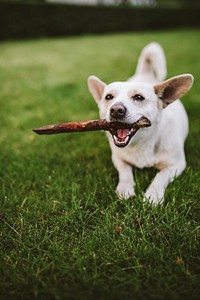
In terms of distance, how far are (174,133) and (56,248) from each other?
60.9 inches

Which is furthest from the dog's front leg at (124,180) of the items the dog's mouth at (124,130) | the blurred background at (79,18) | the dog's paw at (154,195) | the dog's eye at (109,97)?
the blurred background at (79,18)

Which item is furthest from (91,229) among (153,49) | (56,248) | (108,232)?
(153,49)

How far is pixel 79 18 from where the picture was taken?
17.2 meters

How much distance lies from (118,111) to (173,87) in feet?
2.12

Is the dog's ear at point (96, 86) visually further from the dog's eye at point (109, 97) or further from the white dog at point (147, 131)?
the dog's eye at point (109, 97)

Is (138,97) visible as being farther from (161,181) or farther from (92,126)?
(161,181)

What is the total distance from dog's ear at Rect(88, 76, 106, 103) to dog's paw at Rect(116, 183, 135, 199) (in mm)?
918

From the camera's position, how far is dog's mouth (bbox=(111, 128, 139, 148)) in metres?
2.57

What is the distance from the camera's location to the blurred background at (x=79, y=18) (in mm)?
14938

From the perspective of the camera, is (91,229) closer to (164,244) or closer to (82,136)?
(164,244)

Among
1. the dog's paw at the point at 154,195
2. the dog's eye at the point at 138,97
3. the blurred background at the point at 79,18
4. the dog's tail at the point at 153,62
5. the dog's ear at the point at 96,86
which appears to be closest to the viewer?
the dog's paw at the point at 154,195

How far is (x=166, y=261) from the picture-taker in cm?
190

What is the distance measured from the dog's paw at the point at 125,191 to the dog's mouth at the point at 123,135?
1.19ft

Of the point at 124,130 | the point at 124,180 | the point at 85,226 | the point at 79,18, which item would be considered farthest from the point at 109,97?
the point at 79,18
